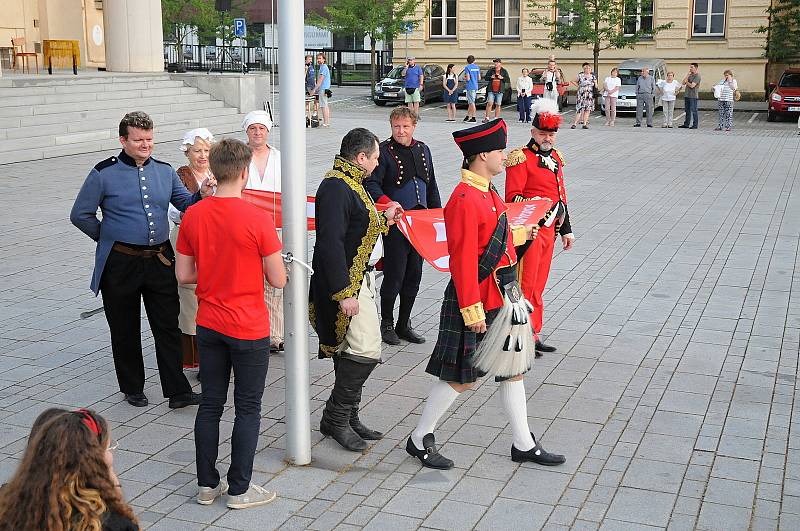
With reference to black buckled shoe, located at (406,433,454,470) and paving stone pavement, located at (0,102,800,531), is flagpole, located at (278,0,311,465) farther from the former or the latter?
black buckled shoe, located at (406,433,454,470)

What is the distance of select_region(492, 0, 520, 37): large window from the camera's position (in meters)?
43.9

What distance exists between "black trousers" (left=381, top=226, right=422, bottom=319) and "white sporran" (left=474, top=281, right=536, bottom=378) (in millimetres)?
2540

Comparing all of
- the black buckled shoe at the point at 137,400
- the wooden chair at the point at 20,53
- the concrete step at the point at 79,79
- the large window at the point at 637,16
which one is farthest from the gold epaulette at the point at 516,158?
the large window at the point at 637,16

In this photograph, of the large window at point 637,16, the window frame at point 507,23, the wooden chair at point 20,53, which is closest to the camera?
the wooden chair at point 20,53

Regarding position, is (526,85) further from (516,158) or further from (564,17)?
(516,158)

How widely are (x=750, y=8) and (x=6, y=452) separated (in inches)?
1530

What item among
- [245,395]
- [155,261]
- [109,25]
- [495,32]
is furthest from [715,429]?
[495,32]

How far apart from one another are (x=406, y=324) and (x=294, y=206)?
305 centimetres

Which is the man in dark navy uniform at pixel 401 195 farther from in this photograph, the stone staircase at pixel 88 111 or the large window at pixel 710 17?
the large window at pixel 710 17

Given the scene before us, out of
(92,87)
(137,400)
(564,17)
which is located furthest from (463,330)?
(564,17)

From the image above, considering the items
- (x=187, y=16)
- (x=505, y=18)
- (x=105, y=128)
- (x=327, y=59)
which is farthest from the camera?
(x=327, y=59)

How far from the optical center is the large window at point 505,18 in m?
43.9

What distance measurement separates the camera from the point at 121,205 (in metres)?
6.52

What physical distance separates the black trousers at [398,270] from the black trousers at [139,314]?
6.68 feet
